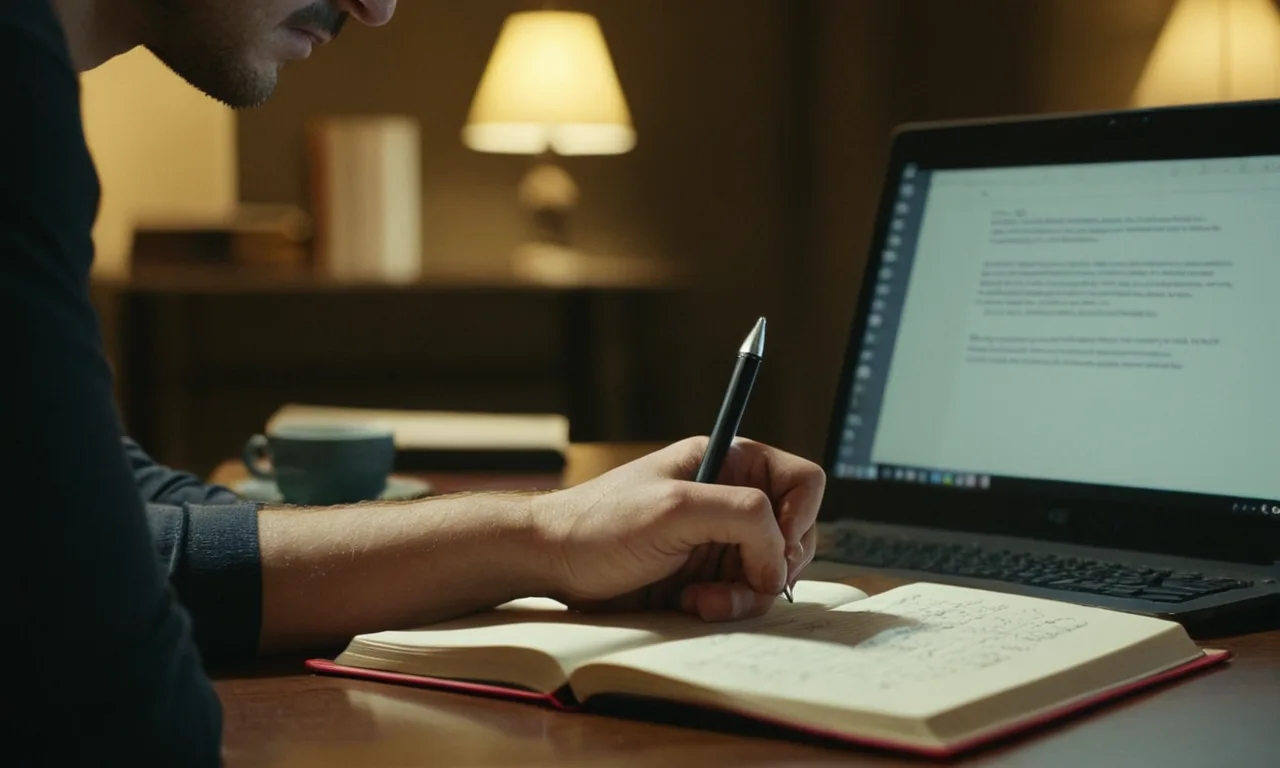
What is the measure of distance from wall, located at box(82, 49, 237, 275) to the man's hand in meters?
3.34

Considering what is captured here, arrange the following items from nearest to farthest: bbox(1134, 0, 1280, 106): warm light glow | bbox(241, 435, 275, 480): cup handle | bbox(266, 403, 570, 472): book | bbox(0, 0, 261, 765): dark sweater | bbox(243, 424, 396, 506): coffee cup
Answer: bbox(0, 0, 261, 765): dark sweater < bbox(243, 424, 396, 506): coffee cup < bbox(241, 435, 275, 480): cup handle < bbox(266, 403, 570, 472): book < bbox(1134, 0, 1280, 106): warm light glow

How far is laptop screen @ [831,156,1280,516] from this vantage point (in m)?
0.97

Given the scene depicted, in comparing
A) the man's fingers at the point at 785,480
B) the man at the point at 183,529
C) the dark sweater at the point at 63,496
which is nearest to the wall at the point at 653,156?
the man at the point at 183,529

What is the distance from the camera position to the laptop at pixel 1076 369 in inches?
37.6

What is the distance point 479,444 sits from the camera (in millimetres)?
1540

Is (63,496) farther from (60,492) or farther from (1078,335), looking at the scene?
(1078,335)

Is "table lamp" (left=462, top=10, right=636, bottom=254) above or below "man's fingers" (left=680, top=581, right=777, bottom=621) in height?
above

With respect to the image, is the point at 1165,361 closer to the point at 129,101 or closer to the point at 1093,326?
the point at 1093,326

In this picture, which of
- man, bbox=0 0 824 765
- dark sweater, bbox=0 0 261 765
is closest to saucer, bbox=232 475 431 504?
man, bbox=0 0 824 765

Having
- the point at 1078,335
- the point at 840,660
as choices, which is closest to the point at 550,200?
the point at 1078,335

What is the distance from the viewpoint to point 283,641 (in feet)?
2.67

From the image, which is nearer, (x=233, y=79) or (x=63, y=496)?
(x=63, y=496)

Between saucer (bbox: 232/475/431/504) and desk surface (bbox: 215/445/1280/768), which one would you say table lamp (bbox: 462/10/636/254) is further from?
desk surface (bbox: 215/445/1280/768)

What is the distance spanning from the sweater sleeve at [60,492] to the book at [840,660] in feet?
0.57
